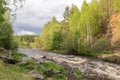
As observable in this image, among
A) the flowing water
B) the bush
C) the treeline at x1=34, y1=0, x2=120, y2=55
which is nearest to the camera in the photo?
the flowing water

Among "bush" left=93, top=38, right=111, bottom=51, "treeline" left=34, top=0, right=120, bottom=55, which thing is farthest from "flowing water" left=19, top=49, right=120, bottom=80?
"treeline" left=34, top=0, right=120, bottom=55

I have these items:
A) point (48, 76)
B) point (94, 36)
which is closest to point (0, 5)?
point (48, 76)

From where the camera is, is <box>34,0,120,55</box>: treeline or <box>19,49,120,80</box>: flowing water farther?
<box>34,0,120,55</box>: treeline

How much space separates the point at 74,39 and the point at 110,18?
34365mm

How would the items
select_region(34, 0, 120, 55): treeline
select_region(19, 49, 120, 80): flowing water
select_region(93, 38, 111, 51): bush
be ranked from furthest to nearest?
select_region(34, 0, 120, 55): treeline < select_region(93, 38, 111, 51): bush < select_region(19, 49, 120, 80): flowing water

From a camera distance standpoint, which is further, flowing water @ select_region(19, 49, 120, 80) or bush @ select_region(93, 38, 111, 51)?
bush @ select_region(93, 38, 111, 51)

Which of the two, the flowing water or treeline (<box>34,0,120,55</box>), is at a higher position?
treeline (<box>34,0,120,55</box>)

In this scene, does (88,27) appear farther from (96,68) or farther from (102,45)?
(96,68)

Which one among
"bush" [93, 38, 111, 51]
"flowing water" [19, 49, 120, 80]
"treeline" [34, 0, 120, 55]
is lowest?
"flowing water" [19, 49, 120, 80]

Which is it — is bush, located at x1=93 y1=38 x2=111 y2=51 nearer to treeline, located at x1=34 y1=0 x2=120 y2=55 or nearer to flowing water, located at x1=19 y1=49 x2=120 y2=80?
treeline, located at x1=34 y1=0 x2=120 y2=55

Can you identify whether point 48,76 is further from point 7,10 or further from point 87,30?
point 87,30

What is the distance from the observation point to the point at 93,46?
287 feet

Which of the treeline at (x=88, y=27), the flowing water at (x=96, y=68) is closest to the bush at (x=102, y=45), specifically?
the treeline at (x=88, y=27)

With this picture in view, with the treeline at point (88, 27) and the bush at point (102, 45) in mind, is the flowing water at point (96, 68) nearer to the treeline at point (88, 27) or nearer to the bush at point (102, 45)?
the bush at point (102, 45)
